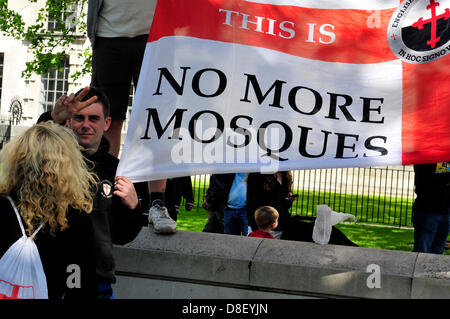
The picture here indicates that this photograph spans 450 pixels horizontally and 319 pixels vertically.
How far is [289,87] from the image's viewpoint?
3.47 metres

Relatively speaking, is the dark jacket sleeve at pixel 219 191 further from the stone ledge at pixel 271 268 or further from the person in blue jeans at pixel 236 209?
the stone ledge at pixel 271 268

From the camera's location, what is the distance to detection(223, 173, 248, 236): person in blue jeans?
22.4 ft

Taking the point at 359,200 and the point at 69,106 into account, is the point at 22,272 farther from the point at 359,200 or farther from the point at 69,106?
the point at 359,200

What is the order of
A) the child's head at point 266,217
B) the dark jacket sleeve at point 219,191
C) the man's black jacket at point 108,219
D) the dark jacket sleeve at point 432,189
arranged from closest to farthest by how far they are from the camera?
the man's black jacket at point 108,219 → the child's head at point 266,217 → the dark jacket sleeve at point 432,189 → the dark jacket sleeve at point 219,191

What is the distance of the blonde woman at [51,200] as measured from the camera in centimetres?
247

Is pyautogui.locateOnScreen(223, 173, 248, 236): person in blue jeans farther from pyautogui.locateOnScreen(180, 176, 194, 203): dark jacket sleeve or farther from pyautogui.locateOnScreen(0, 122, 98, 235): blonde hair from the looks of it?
pyautogui.locateOnScreen(0, 122, 98, 235): blonde hair

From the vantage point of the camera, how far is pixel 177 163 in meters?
3.44

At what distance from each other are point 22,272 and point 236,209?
4.59m

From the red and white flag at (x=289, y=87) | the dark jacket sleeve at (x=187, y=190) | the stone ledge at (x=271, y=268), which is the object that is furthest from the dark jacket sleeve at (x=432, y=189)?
the dark jacket sleeve at (x=187, y=190)

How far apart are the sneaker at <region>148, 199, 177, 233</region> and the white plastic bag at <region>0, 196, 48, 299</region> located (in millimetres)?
1174

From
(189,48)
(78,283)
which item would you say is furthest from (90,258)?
(189,48)

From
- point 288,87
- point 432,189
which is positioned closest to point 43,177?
point 288,87

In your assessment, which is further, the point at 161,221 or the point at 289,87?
the point at 161,221

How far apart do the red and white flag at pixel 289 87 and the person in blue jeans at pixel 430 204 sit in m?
2.21
